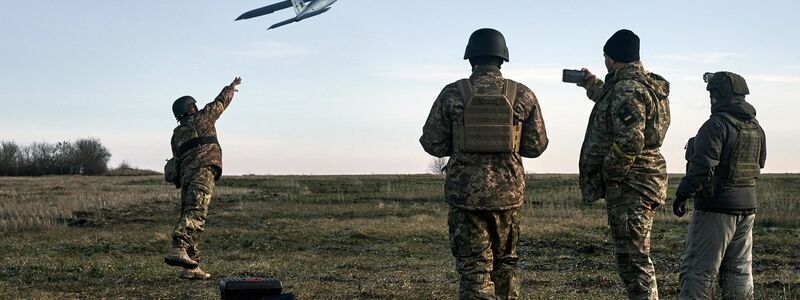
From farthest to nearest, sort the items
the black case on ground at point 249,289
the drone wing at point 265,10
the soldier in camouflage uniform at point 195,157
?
the drone wing at point 265,10 → the soldier in camouflage uniform at point 195,157 → the black case on ground at point 249,289

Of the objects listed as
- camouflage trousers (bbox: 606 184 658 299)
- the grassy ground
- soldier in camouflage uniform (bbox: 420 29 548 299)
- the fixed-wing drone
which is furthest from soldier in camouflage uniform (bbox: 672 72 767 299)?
the fixed-wing drone

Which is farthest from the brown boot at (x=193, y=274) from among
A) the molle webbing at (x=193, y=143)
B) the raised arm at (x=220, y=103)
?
the raised arm at (x=220, y=103)

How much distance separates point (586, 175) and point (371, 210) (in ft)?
57.7

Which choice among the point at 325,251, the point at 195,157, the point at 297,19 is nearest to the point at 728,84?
the point at 195,157

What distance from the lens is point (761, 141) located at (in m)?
7.04

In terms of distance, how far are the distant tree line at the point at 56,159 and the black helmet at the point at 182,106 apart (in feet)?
319

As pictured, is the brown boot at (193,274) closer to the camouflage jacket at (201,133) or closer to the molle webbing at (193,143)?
the camouflage jacket at (201,133)

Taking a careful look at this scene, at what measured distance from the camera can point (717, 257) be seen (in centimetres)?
681

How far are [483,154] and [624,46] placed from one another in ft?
4.47

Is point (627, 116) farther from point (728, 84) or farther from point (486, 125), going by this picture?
point (728, 84)

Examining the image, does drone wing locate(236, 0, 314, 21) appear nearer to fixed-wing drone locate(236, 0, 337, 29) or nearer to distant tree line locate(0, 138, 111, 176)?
fixed-wing drone locate(236, 0, 337, 29)

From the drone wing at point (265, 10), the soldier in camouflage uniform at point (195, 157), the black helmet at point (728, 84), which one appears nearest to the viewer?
the black helmet at point (728, 84)

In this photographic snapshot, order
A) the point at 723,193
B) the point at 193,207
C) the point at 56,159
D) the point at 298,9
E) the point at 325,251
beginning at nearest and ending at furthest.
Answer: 1. the point at 723,193
2. the point at 193,207
3. the point at 325,251
4. the point at 298,9
5. the point at 56,159

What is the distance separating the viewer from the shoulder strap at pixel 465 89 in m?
6.21
